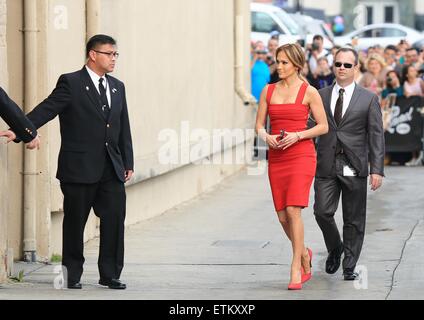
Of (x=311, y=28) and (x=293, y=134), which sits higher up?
(x=311, y=28)

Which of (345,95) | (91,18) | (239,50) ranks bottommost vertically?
(345,95)

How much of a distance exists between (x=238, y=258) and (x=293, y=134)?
240cm

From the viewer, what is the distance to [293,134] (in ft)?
33.3

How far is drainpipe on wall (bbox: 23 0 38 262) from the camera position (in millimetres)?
11445

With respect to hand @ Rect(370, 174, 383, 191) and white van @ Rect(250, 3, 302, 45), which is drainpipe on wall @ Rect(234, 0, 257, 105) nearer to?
hand @ Rect(370, 174, 383, 191)

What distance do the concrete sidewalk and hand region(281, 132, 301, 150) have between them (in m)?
1.08

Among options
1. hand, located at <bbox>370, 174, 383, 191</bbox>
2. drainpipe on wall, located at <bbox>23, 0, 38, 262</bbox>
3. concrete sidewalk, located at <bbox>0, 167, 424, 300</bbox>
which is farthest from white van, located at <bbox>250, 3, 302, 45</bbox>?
hand, located at <bbox>370, 174, 383, 191</bbox>

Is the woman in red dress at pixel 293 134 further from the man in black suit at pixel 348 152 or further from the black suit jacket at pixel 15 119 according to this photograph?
the black suit jacket at pixel 15 119

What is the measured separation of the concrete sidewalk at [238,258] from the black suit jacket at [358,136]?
0.89 meters

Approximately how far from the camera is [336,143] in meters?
10.8

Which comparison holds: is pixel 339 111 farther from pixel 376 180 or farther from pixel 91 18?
pixel 91 18

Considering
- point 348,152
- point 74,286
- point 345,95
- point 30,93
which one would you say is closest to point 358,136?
point 348,152

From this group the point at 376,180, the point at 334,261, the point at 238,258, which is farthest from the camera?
the point at 238,258

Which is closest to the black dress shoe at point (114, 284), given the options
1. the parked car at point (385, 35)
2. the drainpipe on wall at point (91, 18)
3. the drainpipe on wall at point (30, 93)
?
the drainpipe on wall at point (30, 93)
